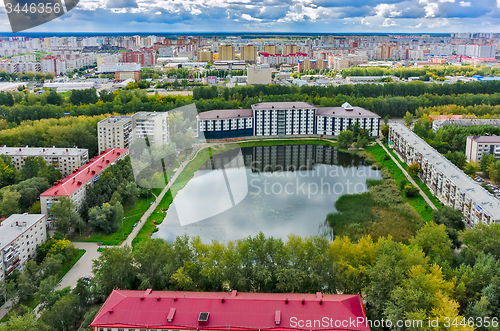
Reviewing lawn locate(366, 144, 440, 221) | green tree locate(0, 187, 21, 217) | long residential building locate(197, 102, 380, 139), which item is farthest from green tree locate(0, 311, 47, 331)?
long residential building locate(197, 102, 380, 139)

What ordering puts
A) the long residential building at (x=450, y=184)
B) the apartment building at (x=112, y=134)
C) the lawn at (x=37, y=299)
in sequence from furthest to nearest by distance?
the apartment building at (x=112, y=134)
the long residential building at (x=450, y=184)
the lawn at (x=37, y=299)

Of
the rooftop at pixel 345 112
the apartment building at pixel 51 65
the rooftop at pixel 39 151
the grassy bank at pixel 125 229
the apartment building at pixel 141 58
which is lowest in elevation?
the grassy bank at pixel 125 229

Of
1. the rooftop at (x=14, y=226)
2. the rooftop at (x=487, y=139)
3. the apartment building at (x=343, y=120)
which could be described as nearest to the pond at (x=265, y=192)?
the apartment building at (x=343, y=120)

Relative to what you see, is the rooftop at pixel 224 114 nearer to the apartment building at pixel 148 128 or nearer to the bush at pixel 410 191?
the apartment building at pixel 148 128

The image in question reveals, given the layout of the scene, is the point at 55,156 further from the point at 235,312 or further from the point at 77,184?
the point at 235,312

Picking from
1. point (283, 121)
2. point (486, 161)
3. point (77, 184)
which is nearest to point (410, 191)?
point (486, 161)

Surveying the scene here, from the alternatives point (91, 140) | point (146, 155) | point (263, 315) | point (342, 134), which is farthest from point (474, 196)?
point (91, 140)
